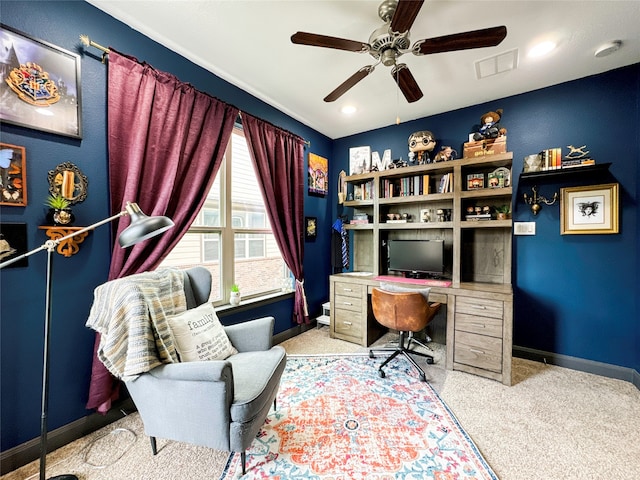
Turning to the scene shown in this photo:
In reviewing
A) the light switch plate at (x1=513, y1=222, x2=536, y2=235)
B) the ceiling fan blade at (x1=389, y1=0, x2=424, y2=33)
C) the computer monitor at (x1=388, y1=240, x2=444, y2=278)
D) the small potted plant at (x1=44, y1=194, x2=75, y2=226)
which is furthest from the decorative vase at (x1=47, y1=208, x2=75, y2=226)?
the light switch plate at (x1=513, y1=222, x2=536, y2=235)

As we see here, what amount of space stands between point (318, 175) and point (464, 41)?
2389 mm

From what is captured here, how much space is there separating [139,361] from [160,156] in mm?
1432

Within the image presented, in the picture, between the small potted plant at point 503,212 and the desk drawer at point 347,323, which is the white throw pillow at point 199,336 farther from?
the small potted plant at point 503,212

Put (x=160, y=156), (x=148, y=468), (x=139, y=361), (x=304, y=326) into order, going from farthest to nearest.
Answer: (x=304, y=326) < (x=160, y=156) < (x=148, y=468) < (x=139, y=361)

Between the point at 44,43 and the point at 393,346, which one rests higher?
the point at 44,43

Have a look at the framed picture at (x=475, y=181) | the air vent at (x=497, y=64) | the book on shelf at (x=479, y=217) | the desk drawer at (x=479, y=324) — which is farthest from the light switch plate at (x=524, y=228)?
the air vent at (x=497, y=64)

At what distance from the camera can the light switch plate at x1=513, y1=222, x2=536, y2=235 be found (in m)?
2.64

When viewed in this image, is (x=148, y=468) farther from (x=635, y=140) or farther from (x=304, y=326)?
(x=635, y=140)

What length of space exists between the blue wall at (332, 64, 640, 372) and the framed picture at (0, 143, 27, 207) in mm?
3955

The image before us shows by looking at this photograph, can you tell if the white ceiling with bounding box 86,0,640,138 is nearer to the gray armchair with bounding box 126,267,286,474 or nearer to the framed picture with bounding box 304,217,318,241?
the framed picture with bounding box 304,217,318,241

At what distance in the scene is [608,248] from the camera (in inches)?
92.4

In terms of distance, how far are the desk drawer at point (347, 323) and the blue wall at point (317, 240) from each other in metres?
0.57

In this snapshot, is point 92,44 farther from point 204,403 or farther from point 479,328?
point 479,328

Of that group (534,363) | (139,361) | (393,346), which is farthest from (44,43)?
(534,363)
